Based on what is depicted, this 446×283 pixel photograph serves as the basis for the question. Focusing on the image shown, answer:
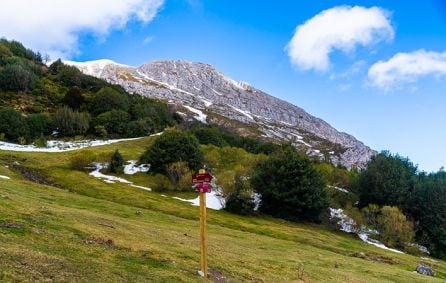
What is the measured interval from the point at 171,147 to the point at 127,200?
3065 centimetres

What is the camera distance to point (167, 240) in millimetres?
31391

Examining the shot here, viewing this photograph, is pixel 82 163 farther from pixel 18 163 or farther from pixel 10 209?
pixel 10 209

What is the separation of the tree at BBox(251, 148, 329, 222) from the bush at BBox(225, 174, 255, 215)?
6351 mm

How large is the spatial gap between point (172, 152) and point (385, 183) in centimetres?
4615

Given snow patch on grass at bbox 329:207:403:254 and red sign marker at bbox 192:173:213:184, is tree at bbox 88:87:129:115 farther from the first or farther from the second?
red sign marker at bbox 192:173:213:184

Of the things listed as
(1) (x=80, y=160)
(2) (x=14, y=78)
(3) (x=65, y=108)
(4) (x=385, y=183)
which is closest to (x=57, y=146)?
(3) (x=65, y=108)

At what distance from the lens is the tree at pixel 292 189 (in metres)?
77.8

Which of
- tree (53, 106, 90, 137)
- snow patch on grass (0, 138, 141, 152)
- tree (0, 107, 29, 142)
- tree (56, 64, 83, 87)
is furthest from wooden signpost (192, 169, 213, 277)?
tree (56, 64, 83, 87)

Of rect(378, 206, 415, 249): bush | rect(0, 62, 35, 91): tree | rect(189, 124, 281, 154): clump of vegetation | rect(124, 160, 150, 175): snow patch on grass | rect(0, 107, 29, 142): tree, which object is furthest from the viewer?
rect(0, 62, 35, 91): tree

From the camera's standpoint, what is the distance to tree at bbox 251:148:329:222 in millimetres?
77750

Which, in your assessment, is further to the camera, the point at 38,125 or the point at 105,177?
the point at 38,125

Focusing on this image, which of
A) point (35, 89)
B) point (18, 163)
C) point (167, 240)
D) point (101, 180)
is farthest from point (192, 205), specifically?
point (35, 89)

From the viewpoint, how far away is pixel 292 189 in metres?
78.8

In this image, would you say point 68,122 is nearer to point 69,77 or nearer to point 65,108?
point 65,108
